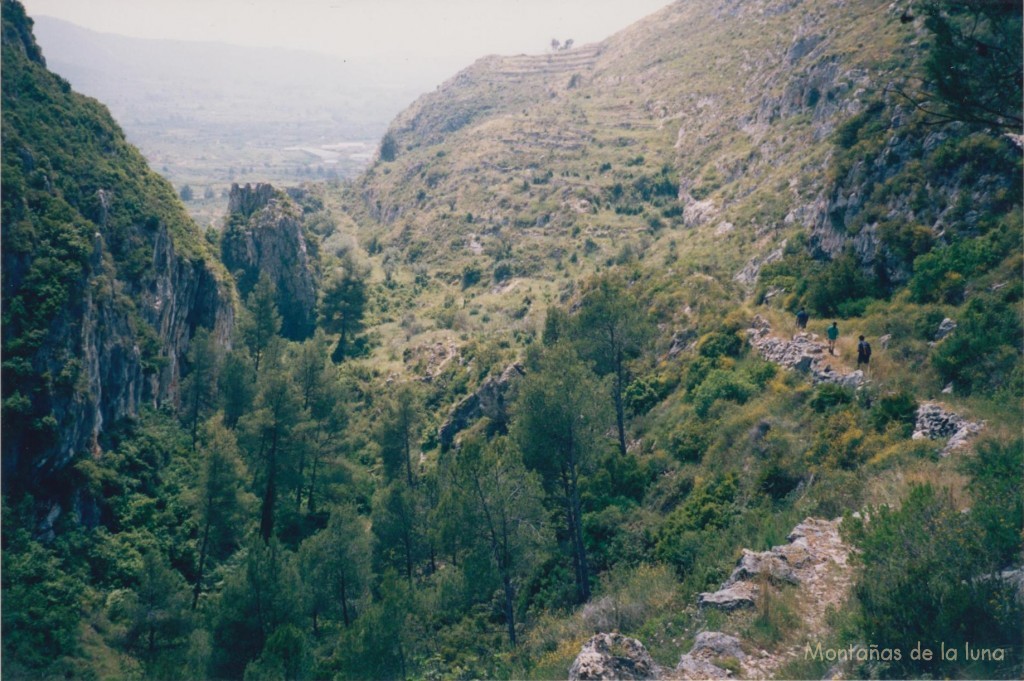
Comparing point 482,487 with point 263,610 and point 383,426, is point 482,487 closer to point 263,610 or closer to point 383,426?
point 263,610

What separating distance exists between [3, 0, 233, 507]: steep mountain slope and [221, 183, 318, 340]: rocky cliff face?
523 inches

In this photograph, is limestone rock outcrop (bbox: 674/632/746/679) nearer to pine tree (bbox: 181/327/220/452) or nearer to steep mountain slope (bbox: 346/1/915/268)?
steep mountain slope (bbox: 346/1/915/268)

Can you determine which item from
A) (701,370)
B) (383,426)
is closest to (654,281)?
(701,370)

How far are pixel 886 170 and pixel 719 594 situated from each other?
96.1 feet

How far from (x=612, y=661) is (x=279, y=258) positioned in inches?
3108

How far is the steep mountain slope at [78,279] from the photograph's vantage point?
36938 mm

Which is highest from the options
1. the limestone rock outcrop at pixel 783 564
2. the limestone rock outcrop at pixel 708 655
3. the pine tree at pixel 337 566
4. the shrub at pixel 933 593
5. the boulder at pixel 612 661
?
the shrub at pixel 933 593

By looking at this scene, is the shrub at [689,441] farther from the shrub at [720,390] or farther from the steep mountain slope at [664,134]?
the steep mountain slope at [664,134]

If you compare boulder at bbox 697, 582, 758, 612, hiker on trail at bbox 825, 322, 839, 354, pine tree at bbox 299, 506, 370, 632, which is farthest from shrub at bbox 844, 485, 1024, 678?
pine tree at bbox 299, 506, 370, 632

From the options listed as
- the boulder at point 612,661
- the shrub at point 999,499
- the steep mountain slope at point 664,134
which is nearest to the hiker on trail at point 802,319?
the shrub at point 999,499

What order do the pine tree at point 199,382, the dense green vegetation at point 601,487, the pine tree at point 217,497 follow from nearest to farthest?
the dense green vegetation at point 601,487
the pine tree at point 217,497
the pine tree at point 199,382

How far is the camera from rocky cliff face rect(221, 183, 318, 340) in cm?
8106

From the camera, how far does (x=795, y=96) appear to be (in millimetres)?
68750

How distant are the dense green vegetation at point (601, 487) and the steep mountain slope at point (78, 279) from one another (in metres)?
0.78
